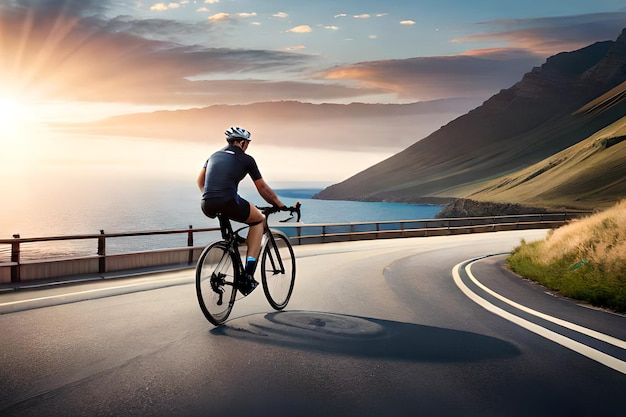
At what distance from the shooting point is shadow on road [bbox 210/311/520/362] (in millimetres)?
6809

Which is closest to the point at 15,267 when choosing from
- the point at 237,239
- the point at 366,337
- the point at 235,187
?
the point at 237,239

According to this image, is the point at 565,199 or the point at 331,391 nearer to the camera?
the point at 331,391

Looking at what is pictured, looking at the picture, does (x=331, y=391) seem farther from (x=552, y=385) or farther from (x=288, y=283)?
(x=288, y=283)

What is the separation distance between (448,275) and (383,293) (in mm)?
4655

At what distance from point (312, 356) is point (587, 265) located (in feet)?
30.1

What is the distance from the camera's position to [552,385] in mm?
5598

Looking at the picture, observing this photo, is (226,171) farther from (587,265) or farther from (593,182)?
(593,182)

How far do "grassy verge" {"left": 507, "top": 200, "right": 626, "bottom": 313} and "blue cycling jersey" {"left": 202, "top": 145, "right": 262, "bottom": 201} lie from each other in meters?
6.30

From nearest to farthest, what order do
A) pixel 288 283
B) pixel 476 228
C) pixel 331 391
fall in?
pixel 331 391 < pixel 288 283 < pixel 476 228

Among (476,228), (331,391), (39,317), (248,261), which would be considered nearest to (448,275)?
(248,261)

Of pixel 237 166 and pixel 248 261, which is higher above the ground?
pixel 237 166

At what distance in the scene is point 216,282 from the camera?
8.16 metres

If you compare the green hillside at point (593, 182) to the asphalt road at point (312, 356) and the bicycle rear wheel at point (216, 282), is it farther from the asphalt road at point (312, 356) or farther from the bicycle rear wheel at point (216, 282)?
the bicycle rear wheel at point (216, 282)

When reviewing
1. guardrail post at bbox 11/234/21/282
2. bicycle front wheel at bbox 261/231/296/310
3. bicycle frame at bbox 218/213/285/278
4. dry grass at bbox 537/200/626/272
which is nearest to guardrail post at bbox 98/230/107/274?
guardrail post at bbox 11/234/21/282
